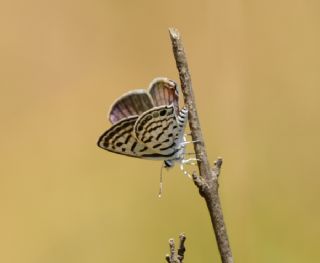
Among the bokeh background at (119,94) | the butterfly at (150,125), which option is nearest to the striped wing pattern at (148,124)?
the butterfly at (150,125)

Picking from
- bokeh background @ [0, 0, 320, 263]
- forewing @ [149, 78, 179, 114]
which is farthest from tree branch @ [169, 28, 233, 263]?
bokeh background @ [0, 0, 320, 263]

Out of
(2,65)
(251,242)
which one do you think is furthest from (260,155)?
(2,65)

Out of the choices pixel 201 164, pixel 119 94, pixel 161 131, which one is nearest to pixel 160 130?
pixel 161 131

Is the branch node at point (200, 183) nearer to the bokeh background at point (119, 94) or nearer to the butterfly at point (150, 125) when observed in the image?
the butterfly at point (150, 125)

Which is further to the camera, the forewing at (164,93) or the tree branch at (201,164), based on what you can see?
the forewing at (164,93)

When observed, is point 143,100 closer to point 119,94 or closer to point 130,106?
point 130,106

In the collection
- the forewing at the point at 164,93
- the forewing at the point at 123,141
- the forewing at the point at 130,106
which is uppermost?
the forewing at the point at 164,93

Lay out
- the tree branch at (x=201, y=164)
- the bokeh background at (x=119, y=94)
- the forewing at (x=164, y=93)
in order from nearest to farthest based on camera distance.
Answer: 1. the tree branch at (x=201, y=164)
2. the forewing at (x=164, y=93)
3. the bokeh background at (x=119, y=94)
